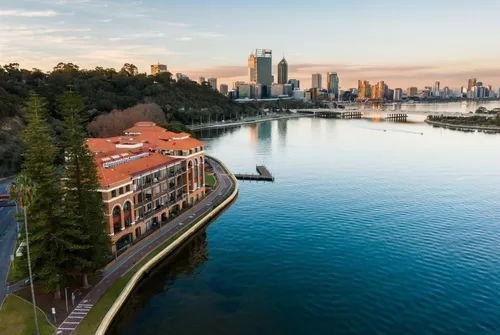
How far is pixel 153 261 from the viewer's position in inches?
2080

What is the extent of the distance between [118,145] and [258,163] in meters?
58.8

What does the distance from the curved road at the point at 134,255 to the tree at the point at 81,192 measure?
77.9 inches

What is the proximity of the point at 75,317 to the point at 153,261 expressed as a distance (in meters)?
14.9

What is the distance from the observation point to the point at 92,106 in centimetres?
17500

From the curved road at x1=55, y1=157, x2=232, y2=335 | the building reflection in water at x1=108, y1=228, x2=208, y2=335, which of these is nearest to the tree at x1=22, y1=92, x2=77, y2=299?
the curved road at x1=55, y1=157, x2=232, y2=335

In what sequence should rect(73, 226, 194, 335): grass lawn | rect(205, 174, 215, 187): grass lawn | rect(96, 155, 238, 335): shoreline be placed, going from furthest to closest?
rect(205, 174, 215, 187): grass lawn < rect(96, 155, 238, 335): shoreline < rect(73, 226, 194, 335): grass lawn

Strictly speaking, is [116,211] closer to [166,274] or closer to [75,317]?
[166,274]

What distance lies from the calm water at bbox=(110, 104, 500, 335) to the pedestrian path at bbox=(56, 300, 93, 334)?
3515mm

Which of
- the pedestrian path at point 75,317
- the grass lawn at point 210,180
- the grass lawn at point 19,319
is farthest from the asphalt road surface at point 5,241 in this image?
the grass lawn at point 210,180

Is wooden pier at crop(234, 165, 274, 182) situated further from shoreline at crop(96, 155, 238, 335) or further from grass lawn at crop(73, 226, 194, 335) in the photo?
grass lawn at crop(73, 226, 194, 335)

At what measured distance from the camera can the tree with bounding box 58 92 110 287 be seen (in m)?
44.3

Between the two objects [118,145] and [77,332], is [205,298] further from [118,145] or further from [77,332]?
[118,145]

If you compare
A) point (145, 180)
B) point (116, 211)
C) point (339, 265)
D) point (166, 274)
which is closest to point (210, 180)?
point (145, 180)

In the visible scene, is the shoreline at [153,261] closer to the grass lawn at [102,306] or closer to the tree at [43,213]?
the grass lawn at [102,306]
